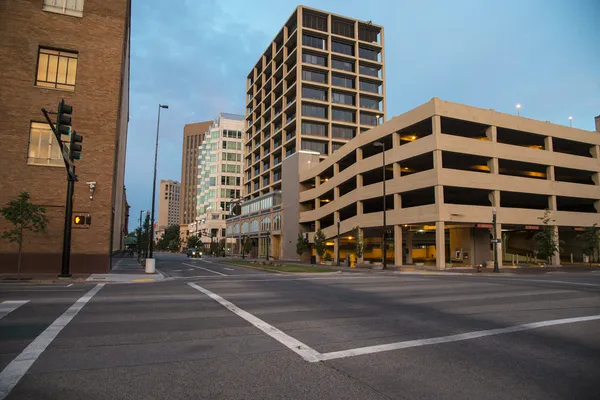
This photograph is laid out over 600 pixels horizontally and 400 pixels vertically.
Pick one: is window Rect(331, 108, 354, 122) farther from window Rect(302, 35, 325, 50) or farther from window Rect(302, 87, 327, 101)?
window Rect(302, 35, 325, 50)

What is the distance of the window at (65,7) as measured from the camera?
23.4 metres

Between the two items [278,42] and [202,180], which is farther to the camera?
[202,180]

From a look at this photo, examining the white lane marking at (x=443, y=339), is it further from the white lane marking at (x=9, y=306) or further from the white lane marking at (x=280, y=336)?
the white lane marking at (x=9, y=306)

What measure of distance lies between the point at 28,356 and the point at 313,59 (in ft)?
230

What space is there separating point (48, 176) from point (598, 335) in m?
25.9

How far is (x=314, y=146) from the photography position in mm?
67188

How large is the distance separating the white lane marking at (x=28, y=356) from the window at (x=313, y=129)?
6005 centimetres

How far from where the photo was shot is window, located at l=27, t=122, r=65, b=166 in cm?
2244

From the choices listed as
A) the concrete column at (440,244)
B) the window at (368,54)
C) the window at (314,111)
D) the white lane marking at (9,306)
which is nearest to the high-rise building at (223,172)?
the window at (314,111)

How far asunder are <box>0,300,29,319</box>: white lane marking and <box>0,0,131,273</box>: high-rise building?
1299 centimetres

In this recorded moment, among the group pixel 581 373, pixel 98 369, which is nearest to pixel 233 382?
pixel 98 369

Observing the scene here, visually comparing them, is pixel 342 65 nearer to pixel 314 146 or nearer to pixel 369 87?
pixel 369 87

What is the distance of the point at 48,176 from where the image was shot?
73.8 ft

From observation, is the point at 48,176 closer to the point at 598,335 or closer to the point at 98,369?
the point at 98,369
